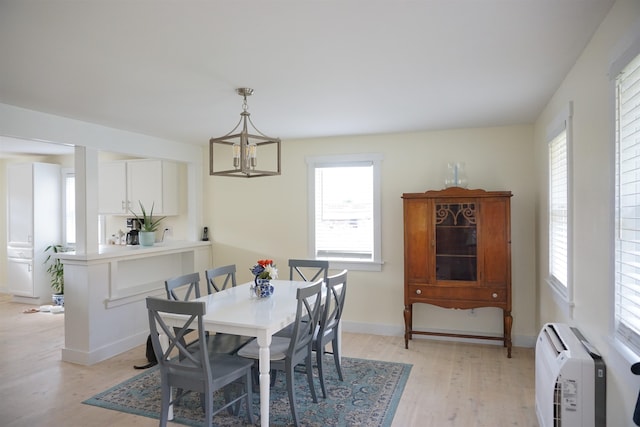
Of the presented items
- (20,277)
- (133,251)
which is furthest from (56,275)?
(133,251)

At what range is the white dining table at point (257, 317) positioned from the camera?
2525 mm

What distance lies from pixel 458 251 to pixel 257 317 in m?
2.39

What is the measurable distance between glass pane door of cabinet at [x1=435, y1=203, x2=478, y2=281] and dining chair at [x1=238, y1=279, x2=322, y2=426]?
1.76m

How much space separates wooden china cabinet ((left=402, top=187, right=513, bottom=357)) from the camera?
4.10 metres

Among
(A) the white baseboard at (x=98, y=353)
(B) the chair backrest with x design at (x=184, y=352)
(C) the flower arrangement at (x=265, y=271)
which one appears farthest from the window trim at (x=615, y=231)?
(A) the white baseboard at (x=98, y=353)

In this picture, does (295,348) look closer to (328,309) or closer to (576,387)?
(328,309)

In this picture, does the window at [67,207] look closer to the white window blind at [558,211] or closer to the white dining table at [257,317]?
the white dining table at [257,317]

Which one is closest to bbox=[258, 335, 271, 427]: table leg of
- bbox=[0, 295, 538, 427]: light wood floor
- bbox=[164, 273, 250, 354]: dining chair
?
bbox=[164, 273, 250, 354]: dining chair

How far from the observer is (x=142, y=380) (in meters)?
3.57

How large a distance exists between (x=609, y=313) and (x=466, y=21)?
153 cm

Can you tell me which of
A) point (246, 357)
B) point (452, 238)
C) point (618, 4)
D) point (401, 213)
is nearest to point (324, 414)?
point (246, 357)

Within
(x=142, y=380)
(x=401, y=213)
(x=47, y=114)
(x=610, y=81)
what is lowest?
(x=142, y=380)

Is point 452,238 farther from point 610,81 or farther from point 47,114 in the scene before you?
point 47,114

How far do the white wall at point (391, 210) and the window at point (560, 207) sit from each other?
88cm
